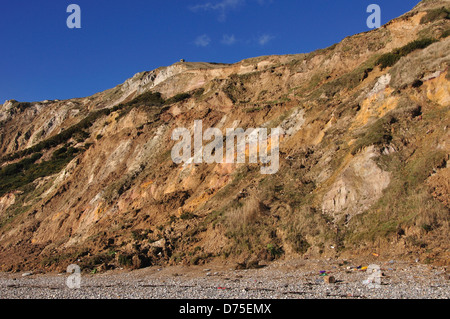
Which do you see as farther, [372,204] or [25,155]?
[25,155]

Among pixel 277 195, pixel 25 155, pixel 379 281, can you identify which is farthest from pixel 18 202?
pixel 379 281

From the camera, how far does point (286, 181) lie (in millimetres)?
17406

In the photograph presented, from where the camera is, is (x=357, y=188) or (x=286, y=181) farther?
(x=286, y=181)

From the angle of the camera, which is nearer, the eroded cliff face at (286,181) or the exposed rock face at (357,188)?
Answer: the eroded cliff face at (286,181)

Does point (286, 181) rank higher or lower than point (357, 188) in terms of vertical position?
higher

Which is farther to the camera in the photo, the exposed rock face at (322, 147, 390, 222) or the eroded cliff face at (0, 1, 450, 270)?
the exposed rock face at (322, 147, 390, 222)

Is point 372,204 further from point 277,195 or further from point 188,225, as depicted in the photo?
point 188,225

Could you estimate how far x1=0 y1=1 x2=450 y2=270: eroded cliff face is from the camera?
13320 millimetres

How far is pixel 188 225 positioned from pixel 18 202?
2564 centimetres

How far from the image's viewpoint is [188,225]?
1762 centimetres

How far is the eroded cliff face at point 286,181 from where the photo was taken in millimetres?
13320
